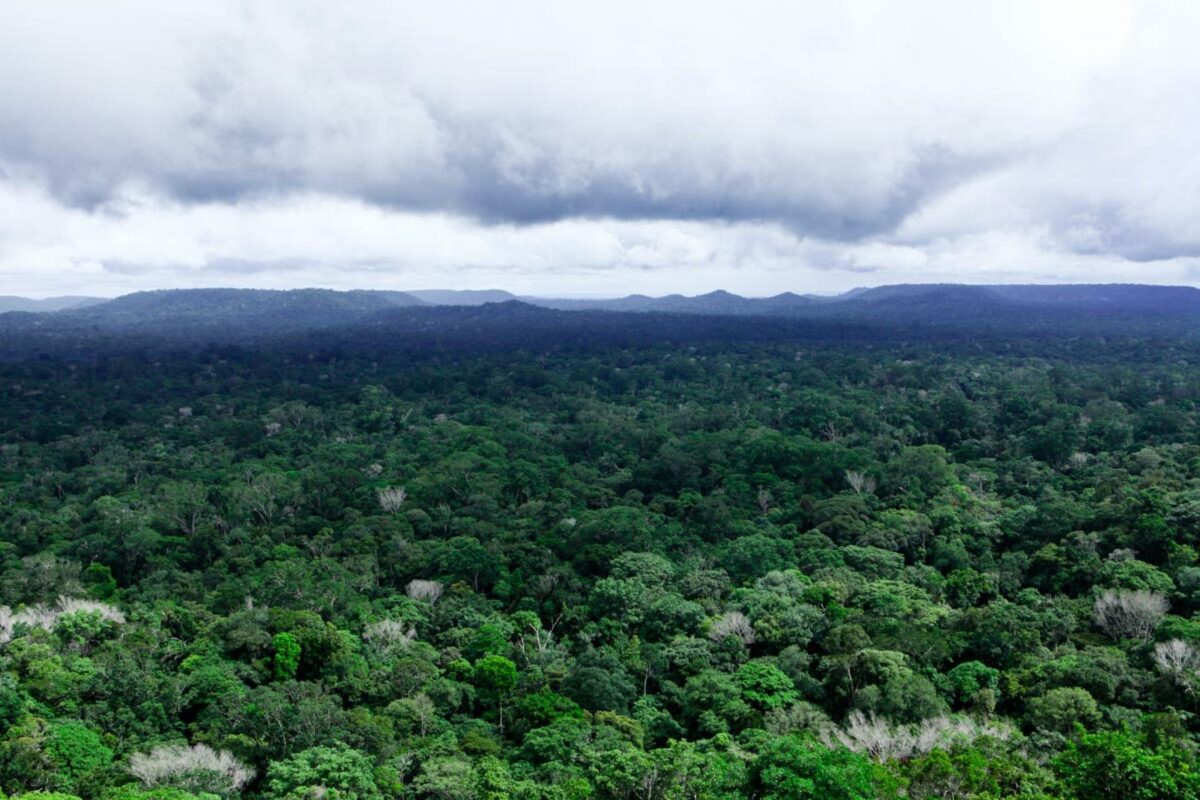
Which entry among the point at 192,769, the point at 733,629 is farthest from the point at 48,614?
the point at 733,629

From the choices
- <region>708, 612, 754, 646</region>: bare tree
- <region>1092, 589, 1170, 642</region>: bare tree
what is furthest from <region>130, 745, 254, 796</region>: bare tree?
<region>1092, 589, 1170, 642</region>: bare tree

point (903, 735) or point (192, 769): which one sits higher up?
point (192, 769)

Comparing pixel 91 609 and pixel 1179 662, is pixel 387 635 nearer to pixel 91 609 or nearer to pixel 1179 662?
pixel 91 609

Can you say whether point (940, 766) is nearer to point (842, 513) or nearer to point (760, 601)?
point (760, 601)

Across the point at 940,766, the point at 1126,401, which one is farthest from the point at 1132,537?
the point at 1126,401

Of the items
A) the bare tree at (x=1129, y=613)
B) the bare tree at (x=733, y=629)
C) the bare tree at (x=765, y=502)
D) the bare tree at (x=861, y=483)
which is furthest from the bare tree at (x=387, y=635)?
the bare tree at (x=861, y=483)

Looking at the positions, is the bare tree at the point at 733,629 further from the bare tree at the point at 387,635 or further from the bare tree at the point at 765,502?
the bare tree at the point at 765,502
